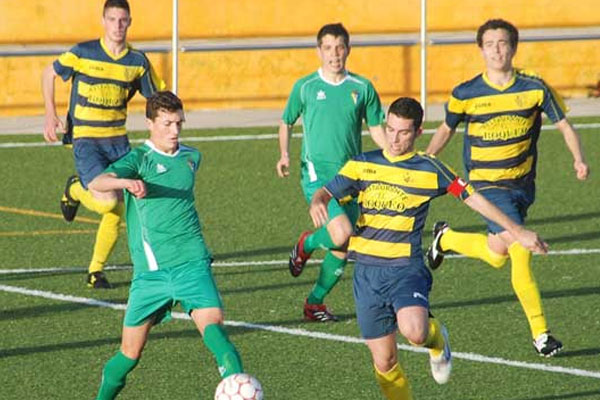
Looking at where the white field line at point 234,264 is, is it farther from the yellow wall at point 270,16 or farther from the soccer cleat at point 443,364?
the yellow wall at point 270,16

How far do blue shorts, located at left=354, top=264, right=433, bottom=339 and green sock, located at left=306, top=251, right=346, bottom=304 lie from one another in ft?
8.67

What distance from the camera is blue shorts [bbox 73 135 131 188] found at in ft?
46.6

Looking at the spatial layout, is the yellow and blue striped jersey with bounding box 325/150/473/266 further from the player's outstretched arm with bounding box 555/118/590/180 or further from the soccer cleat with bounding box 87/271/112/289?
the soccer cleat with bounding box 87/271/112/289

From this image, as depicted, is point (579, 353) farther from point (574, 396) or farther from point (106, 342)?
point (106, 342)

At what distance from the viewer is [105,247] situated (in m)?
14.1

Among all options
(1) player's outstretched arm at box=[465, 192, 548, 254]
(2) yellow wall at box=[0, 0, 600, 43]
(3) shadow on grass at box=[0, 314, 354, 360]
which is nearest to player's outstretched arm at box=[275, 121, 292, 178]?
(3) shadow on grass at box=[0, 314, 354, 360]

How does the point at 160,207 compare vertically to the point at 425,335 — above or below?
above

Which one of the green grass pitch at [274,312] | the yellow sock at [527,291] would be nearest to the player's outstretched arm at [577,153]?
the yellow sock at [527,291]

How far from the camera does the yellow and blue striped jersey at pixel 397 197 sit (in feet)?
32.8

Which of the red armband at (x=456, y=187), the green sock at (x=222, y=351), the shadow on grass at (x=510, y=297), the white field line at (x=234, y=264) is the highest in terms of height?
the red armband at (x=456, y=187)

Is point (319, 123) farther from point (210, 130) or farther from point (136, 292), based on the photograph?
point (210, 130)

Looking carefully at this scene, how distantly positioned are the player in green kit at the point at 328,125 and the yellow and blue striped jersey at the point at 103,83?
5.46 feet

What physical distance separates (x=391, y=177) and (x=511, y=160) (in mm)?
2396

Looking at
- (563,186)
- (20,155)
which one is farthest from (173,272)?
(20,155)
